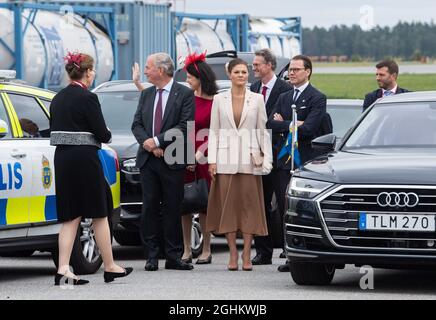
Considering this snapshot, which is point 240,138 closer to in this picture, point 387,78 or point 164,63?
point 164,63

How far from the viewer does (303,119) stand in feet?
41.3

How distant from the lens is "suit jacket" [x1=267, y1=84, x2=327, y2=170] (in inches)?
490

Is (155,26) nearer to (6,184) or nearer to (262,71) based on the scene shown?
(262,71)

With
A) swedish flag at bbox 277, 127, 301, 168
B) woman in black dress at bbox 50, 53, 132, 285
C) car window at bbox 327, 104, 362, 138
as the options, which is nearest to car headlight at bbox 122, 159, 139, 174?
swedish flag at bbox 277, 127, 301, 168

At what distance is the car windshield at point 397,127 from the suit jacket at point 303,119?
0.90 meters

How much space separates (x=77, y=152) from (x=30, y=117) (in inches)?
47.1

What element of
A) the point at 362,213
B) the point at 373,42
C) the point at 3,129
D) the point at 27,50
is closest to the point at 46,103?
the point at 3,129

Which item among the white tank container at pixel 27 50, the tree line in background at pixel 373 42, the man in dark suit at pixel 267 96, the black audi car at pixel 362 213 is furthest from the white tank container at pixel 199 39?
the tree line in background at pixel 373 42

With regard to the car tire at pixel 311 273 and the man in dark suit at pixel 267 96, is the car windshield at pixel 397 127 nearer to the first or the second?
the car tire at pixel 311 273

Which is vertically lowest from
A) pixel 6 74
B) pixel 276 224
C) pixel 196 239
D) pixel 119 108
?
pixel 196 239

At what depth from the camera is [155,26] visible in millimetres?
33031

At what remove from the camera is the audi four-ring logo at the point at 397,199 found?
973cm

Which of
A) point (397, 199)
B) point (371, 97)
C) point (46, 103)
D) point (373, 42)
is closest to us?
point (397, 199)
